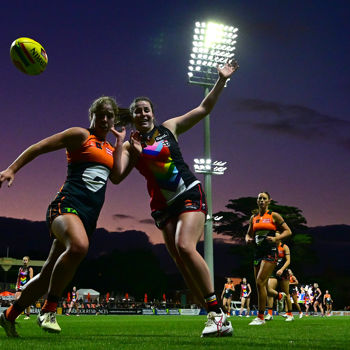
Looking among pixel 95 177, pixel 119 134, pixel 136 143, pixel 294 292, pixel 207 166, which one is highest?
pixel 207 166

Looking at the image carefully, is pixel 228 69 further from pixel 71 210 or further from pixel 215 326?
pixel 215 326

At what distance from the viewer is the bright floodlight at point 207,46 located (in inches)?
1241

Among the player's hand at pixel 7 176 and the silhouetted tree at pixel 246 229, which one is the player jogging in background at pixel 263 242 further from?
the silhouetted tree at pixel 246 229

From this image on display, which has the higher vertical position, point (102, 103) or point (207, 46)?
point (207, 46)

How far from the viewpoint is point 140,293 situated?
7775cm

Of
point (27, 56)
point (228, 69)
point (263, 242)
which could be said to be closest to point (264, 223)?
point (263, 242)

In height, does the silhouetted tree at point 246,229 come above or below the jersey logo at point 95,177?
above

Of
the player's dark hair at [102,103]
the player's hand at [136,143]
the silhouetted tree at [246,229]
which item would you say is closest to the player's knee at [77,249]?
the player's hand at [136,143]

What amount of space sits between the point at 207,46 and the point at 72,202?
28129 millimetres

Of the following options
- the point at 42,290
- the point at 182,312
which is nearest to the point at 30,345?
the point at 42,290

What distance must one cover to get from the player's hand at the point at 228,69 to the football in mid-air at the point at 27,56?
232cm

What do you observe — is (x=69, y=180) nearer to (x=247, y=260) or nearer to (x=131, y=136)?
(x=131, y=136)

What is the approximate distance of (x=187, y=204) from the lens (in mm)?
5246

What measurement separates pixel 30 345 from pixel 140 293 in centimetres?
7541
